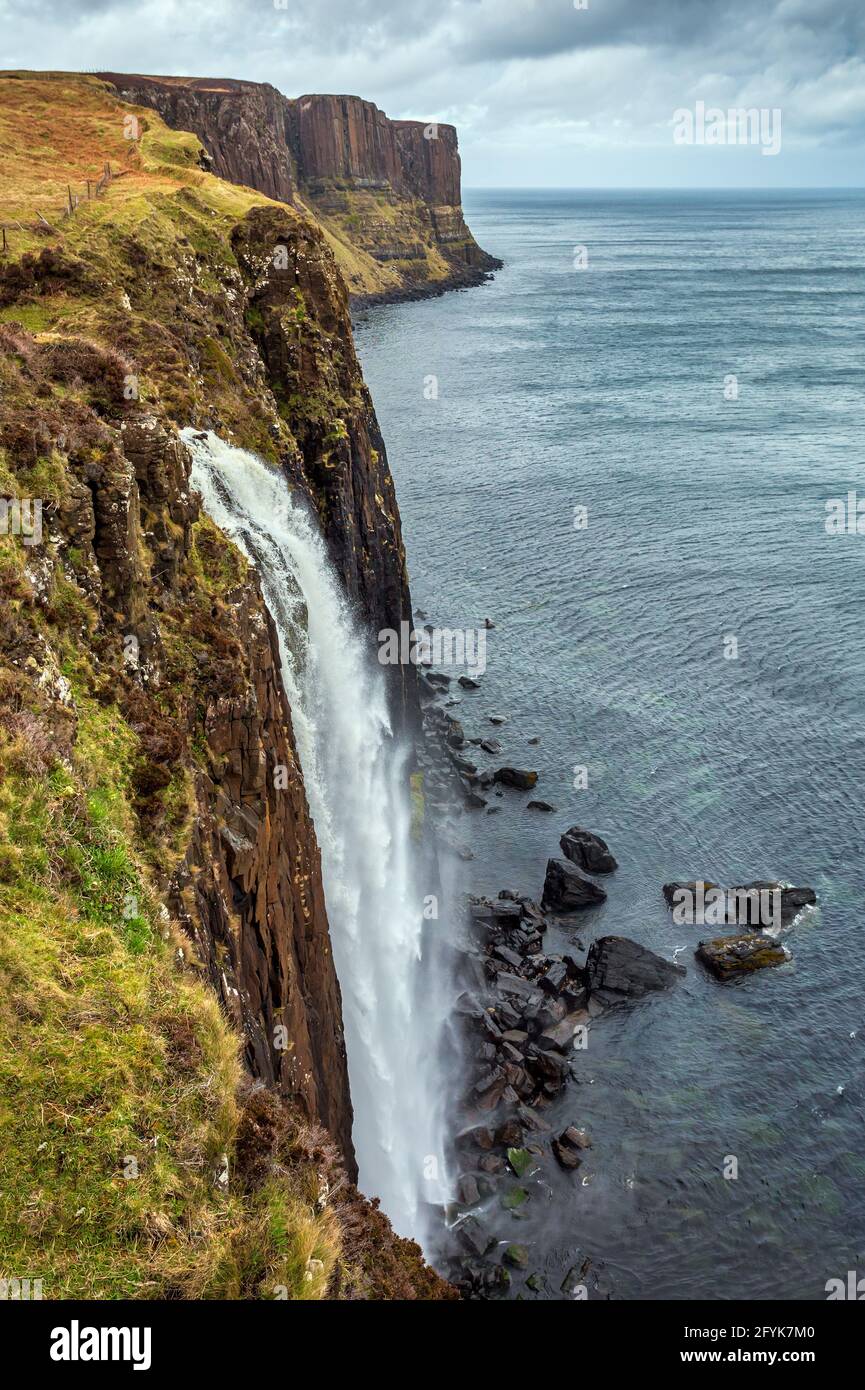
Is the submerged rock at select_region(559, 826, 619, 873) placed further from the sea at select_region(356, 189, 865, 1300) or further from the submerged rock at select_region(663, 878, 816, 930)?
the submerged rock at select_region(663, 878, 816, 930)

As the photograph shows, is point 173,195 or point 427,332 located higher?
point 427,332

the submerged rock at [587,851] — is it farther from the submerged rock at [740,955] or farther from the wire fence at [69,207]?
the wire fence at [69,207]

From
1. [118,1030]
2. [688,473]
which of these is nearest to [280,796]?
[118,1030]

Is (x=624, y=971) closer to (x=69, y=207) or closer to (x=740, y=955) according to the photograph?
(x=740, y=955)

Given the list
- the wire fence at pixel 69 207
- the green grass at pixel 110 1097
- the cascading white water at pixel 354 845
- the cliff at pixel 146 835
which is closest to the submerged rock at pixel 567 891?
the cascading white water at pixel 354 845

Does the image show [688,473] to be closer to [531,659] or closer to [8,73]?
[531,659]

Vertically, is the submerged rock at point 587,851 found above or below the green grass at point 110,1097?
below
